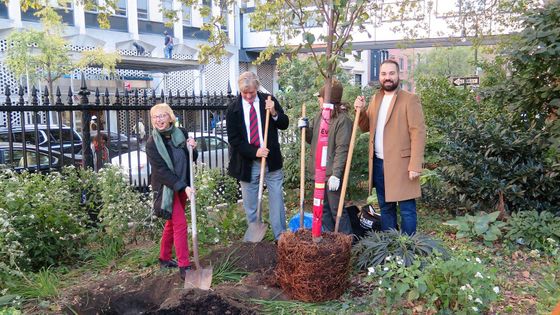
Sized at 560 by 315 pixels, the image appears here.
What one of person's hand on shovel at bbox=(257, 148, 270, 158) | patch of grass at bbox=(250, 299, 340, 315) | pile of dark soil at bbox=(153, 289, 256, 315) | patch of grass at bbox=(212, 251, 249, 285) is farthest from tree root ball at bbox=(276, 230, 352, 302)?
person's hand on shovel at bbox=(257, 148, 270, 158)

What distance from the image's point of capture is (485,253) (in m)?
4.68

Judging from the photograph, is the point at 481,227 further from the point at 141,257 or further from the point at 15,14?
the point at 15,14

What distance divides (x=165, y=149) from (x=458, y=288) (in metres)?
2.63

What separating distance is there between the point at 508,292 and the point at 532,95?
276 centimetres

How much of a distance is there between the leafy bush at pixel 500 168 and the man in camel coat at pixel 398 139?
4.86ft

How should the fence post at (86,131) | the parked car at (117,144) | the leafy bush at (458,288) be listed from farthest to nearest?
1. the parked car at (117,144)
2. the fence post at (86,131)
3. the leafy bush at (458,288)

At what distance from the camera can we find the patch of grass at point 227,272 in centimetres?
416

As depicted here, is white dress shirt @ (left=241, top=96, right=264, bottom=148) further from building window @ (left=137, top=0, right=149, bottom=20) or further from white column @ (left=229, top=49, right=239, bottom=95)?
white column @ (left=229, top=49, right=239, bottom=95)

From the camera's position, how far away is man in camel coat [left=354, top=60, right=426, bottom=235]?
4.28m

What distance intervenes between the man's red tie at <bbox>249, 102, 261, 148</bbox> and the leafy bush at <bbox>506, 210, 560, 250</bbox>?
277 centimetres

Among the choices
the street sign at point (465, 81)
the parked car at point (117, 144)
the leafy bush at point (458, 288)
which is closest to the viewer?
the leafy bush at point (458, 288)

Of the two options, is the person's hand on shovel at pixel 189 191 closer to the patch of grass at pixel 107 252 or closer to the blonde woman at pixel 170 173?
the blonde woman at pixel 170 173

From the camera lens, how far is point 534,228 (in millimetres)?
4801

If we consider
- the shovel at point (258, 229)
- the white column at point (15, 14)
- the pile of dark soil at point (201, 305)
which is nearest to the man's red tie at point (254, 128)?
the shovel at point (258, 229)
